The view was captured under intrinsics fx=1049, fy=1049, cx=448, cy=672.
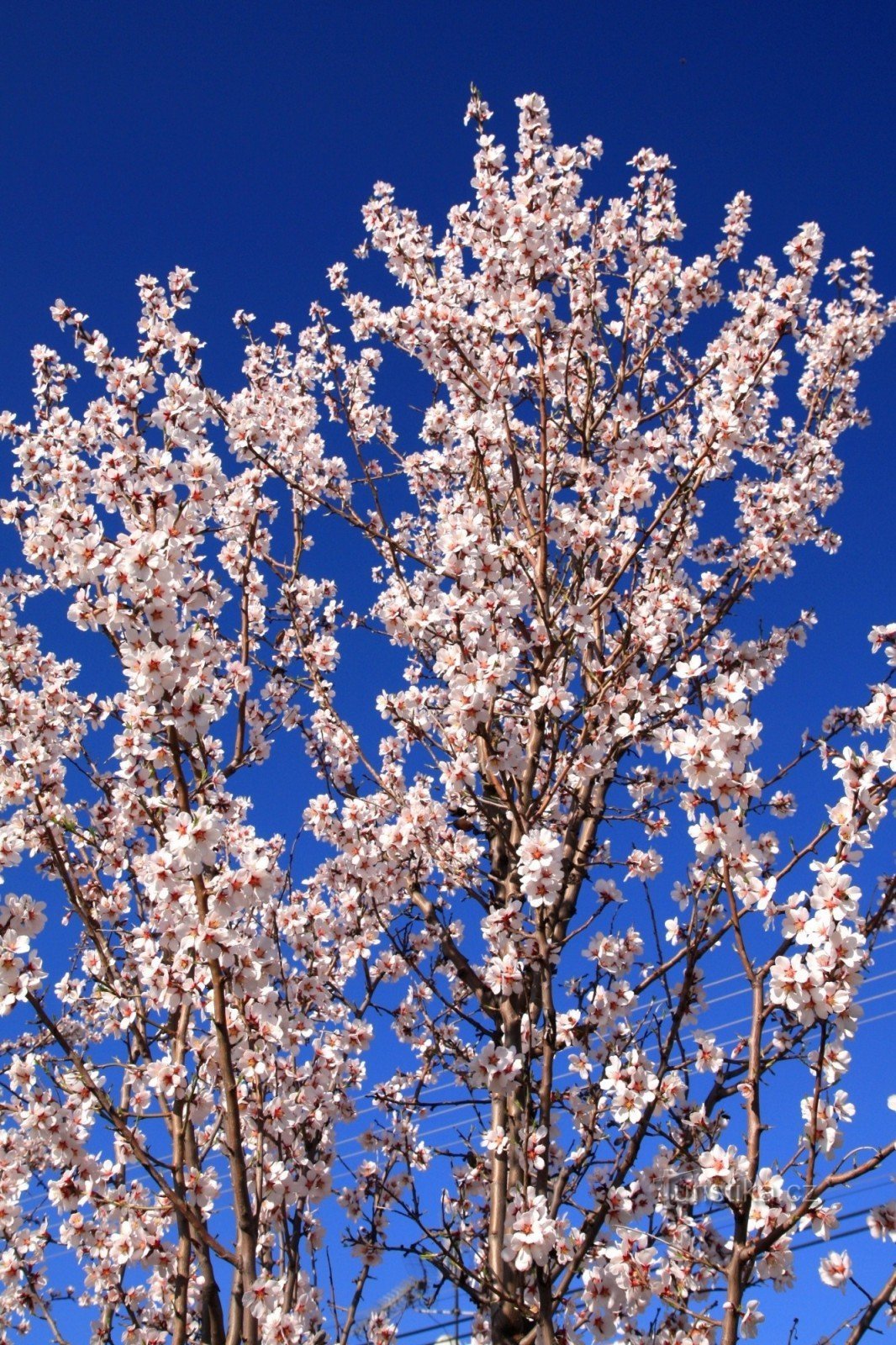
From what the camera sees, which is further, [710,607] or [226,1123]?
[710,607]

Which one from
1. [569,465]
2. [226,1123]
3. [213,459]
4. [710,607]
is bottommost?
[226,1123]

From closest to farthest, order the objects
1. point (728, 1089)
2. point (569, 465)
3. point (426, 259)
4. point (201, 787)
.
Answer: point (201, 787)
point (728, 1089)
point (569, 465)
point (426, 259)

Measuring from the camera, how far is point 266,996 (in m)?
4.16

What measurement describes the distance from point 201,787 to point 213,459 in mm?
1252

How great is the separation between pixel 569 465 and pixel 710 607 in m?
1.13

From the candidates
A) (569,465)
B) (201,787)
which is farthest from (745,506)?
(201,787)

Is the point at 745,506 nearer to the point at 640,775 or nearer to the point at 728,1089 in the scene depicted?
the point at 640,775

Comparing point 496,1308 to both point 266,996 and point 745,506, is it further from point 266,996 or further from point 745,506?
point 745,506

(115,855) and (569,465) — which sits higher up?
(569,465)

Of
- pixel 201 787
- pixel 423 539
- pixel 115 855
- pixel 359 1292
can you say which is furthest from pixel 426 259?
pixel 359 1292

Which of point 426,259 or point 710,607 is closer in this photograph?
point 710,607

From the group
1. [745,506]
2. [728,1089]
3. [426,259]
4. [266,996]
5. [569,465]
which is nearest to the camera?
[728,1089]

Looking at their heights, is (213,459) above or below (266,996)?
above

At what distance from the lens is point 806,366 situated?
7.64 m
